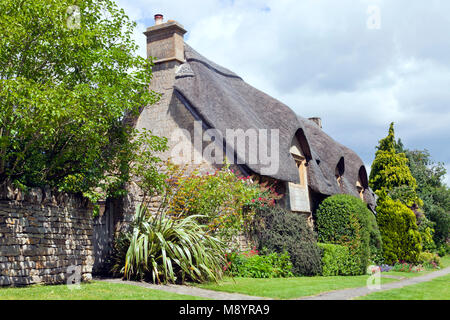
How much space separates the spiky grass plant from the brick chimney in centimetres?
815

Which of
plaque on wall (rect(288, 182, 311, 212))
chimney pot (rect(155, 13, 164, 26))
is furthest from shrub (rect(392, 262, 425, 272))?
chimney pot (rect(155, 13, 164, 26))

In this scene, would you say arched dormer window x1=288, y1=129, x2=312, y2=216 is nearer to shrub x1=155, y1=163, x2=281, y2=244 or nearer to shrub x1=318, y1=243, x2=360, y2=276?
shrub x1=318, y1=243, x2=360, y2=276

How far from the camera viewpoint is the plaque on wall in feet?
51.5

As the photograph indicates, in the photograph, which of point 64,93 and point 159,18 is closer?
point 64,93

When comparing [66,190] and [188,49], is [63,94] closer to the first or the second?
[66,190]

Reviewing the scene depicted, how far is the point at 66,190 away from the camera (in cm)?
879

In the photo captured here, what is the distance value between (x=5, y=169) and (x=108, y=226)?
9.62ft

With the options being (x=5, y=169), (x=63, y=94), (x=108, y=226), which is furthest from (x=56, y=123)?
(x=108, y=226)

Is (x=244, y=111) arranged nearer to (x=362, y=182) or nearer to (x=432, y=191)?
(x=362, y=182)

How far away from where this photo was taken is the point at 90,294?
659 cm

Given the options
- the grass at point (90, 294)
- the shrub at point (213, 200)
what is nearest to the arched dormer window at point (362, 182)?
the shrub at point (213, 200)

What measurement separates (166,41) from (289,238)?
8.27 metres

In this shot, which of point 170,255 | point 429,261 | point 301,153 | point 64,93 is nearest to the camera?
point 64,93

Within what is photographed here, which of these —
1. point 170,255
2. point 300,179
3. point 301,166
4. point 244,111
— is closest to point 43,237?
point 170,255
